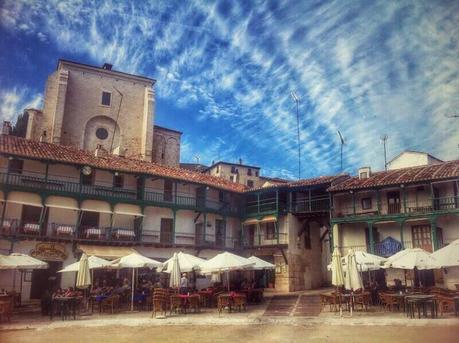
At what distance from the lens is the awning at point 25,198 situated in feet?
62.6

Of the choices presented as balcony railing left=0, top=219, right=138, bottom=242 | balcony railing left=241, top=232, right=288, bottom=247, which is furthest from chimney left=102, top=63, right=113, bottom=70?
balcony railing left=241, top=232, right=288, bottom=247

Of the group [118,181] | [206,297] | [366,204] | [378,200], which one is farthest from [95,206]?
[378,200]

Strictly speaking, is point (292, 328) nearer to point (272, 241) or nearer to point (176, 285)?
point (176, 285)

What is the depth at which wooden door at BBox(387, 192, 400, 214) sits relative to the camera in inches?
861

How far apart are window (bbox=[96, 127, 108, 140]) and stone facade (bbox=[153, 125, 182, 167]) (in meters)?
4.56

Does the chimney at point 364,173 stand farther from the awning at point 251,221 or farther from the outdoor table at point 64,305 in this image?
the outdoor table at point 64,305

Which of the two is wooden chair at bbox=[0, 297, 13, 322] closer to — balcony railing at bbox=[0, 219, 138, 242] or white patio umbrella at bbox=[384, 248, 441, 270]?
balcony railing at bbox=[0, 219, 138, 242]

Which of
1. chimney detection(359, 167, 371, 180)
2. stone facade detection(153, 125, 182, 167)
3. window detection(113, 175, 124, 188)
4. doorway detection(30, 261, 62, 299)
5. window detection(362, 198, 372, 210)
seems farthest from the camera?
stone facade detection(153, 125, 182, 167)

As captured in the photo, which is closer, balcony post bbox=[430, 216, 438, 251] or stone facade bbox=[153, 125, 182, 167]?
balcony post bbox=[430, 216, 438, 251]

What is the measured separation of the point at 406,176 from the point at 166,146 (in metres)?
19.1

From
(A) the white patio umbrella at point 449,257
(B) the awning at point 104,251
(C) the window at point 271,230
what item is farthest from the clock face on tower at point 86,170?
(A) the white patio umbrella at point 449,257

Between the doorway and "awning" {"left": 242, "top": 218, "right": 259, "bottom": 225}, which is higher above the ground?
"awning" {"left": 242, "top": 218, "right": 259, "bottom": 225}

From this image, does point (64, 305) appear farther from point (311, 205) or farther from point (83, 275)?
point (311, 205)

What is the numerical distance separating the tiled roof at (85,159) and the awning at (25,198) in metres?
1.72
